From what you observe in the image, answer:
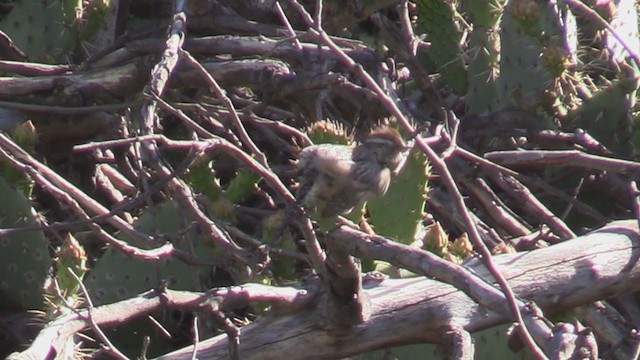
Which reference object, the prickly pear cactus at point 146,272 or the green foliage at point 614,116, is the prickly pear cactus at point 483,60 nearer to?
the green foliage at point 614,116

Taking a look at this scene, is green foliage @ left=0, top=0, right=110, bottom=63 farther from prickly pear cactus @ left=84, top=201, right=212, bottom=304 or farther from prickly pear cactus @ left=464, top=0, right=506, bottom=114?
prickly pear cactus @ left=464, top=0, right=506, bottom=114

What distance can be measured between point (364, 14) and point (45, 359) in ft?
6.20

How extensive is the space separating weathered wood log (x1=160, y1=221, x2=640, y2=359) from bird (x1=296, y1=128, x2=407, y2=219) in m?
0.37

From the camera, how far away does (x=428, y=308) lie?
2.27 meters

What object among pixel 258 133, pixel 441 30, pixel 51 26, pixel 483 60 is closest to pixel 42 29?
pixel 51 26

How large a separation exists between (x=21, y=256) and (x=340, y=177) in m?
1.25

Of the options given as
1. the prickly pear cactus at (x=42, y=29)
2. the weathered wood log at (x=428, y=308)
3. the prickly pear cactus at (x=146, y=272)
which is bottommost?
the prickly pear cactus at (x=146, y=272)

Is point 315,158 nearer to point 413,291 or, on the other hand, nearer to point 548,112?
point 413,291

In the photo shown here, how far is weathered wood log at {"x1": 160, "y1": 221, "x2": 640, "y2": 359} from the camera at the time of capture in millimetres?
2223

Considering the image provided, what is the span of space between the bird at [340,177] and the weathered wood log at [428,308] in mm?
368

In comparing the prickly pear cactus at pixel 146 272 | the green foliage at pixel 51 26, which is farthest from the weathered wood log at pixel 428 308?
the green foliage at pixel 51 26

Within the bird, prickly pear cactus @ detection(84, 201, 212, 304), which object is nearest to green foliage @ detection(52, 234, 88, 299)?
prickly pear cactus @ detection(84, 201, 212, 304)

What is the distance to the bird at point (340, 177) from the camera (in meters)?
1.86

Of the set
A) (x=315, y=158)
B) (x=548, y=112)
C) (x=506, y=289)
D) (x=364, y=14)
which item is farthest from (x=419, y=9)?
(x=506, y=289)
